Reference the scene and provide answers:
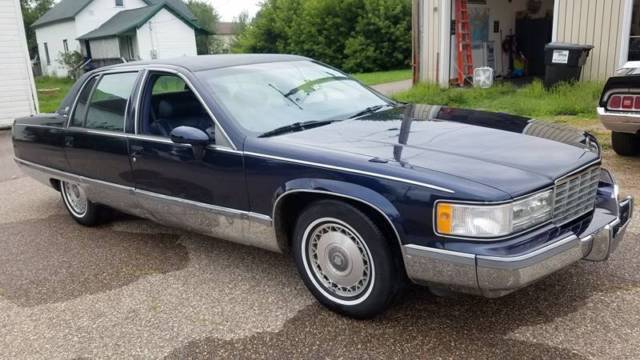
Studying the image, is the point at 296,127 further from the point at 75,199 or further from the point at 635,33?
the point at 635,33

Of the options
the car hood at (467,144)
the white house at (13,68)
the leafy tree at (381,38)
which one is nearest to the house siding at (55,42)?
the leafy tree at (381,38)

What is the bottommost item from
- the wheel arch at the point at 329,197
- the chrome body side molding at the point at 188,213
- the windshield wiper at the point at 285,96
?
the chrome body side molding at the point at 188,213

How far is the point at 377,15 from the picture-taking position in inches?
1132

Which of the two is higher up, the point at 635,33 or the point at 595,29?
the point at 595,29

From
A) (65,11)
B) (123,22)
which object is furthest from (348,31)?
(65,11)

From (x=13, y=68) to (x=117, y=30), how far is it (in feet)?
71.6

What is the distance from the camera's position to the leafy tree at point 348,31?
28578 mm

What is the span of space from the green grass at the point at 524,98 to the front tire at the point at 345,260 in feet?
23.0

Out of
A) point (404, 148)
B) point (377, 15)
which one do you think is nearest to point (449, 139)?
point (404, 148)

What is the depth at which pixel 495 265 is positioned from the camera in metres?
2.77

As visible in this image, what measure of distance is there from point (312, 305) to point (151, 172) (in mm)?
1689

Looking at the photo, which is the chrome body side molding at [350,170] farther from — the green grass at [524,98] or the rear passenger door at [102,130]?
the green grass at [524,98]

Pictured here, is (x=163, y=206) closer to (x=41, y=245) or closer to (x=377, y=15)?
(x=41, y=245)

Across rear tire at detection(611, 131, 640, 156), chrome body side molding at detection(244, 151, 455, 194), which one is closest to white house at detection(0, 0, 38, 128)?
chrome body side molding at detection(244, 151, 455, 194)
